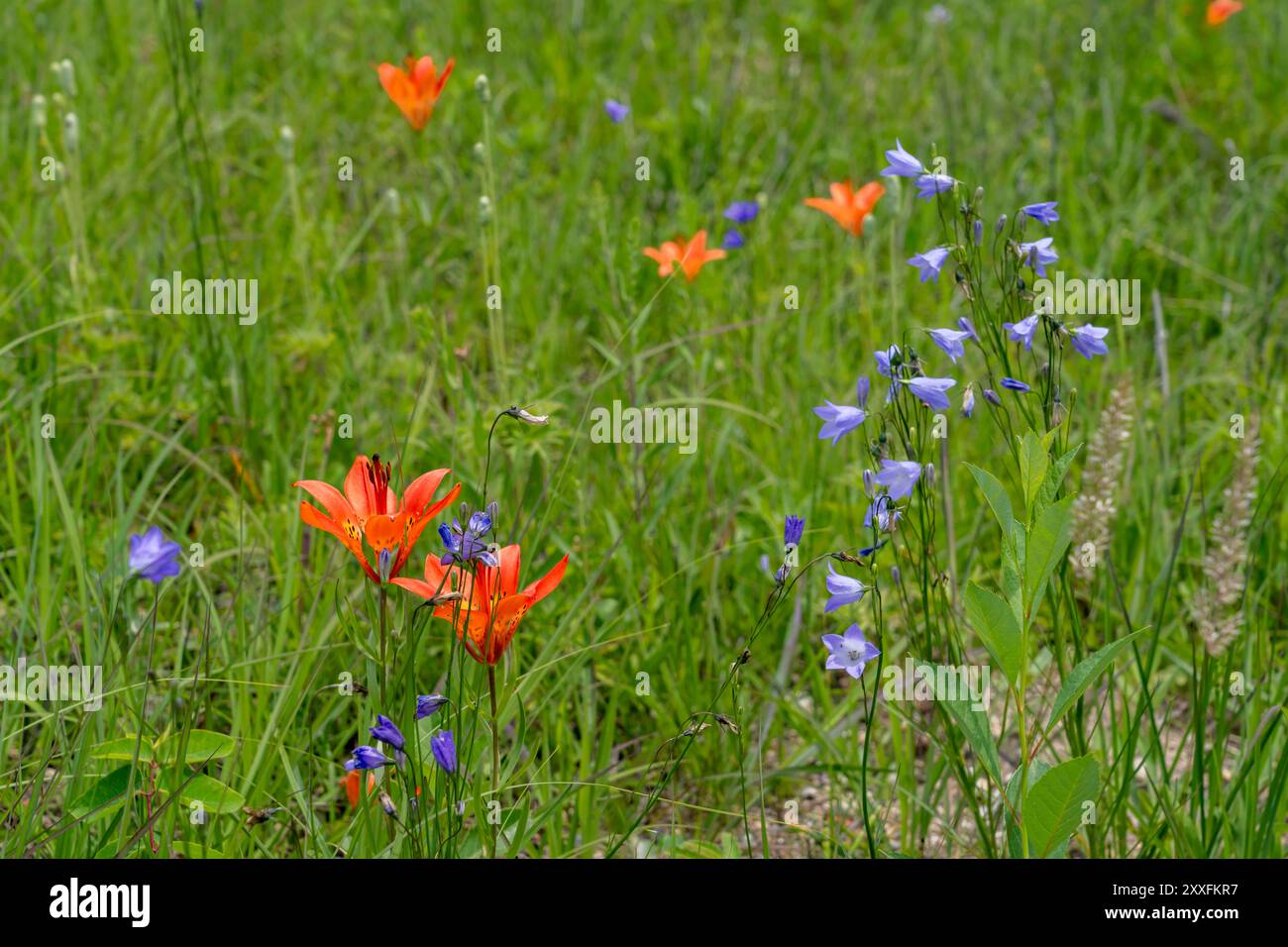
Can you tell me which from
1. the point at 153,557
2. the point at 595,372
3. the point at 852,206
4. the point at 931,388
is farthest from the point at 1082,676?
the point at 595,372

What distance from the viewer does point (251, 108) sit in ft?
14.8

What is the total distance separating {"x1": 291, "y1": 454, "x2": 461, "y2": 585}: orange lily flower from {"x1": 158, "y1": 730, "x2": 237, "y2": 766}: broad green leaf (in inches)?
15.9

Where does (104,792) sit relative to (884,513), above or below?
below

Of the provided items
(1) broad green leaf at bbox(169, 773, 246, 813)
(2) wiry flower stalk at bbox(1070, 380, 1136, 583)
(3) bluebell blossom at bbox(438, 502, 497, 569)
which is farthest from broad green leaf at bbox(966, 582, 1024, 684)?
(1) broad green leaf at bbox(169, 773, 246, 813)

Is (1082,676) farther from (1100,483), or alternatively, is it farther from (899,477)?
(1100,483)

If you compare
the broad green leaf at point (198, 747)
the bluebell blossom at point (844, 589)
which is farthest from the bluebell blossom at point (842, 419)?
the broad green leaf at point (198, 747)

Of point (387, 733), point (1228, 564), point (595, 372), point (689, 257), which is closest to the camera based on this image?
point (387, 733)

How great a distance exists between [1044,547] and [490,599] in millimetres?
700

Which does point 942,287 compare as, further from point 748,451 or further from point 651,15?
point 651,15

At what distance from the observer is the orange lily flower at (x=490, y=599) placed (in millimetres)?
1660

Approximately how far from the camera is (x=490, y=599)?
172 centimetres
